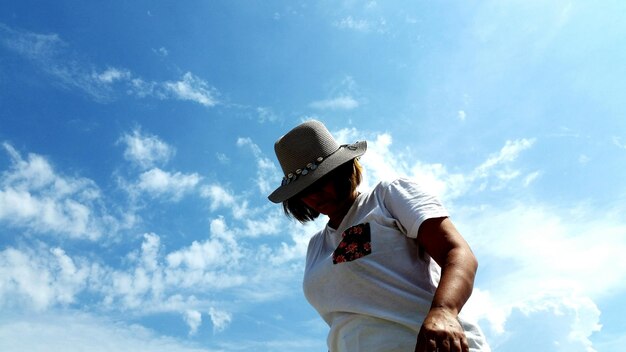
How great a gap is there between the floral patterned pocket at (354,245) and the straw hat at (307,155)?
411 millimetres

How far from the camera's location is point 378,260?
325cm

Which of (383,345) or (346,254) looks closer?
(383,345)

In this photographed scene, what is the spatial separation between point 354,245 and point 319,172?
53 centimetres

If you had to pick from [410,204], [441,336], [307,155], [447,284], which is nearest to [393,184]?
[410,204]

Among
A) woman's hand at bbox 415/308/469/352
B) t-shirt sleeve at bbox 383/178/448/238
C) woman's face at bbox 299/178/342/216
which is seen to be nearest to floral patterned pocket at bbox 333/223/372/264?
t-shirt sleeve at bbox 383/178/448/238

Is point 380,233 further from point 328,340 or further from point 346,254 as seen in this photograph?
point 328,340

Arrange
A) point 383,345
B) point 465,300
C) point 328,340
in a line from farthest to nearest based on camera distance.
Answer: point 328,340 → point 383,345 → point 465,300

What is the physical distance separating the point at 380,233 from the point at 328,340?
2.24 ft

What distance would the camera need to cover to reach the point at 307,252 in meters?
3.94

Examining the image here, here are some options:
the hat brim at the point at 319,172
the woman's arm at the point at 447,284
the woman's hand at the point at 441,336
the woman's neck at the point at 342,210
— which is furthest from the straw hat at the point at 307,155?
the woman's hand at the point at 441,336

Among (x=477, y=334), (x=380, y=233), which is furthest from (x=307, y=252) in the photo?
(x=477, y=334)

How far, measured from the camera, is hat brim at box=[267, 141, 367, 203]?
364cm

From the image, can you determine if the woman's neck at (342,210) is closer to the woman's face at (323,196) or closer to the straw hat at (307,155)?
the woman's face at (323,196)

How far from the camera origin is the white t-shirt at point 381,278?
306 cm
